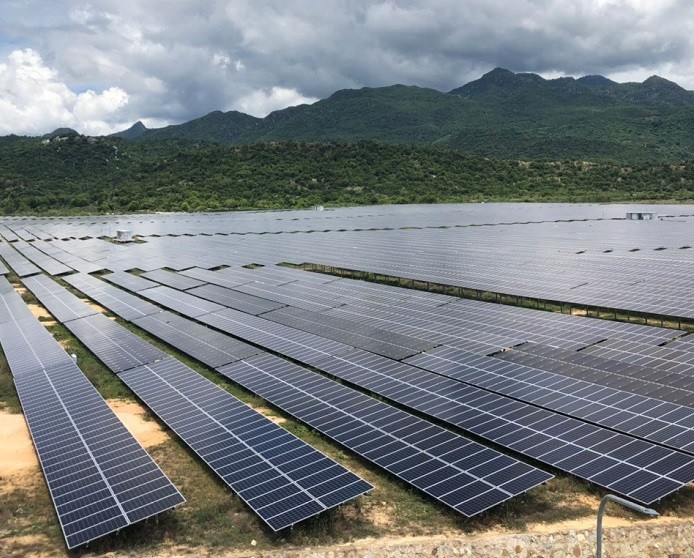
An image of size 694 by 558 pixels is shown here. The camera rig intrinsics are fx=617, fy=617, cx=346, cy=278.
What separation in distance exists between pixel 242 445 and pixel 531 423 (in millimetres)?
8086

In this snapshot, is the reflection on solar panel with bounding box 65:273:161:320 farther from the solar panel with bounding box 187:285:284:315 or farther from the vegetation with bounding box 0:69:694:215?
the vegetation with bounding box 0:69:694:215

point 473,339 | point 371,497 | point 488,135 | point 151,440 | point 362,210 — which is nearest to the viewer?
point 371,497

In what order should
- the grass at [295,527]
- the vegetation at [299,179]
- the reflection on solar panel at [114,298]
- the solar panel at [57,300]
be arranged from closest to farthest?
the grass at [295,527] → the reflection on solar panel at [114,298] → the solar panel at [57,300] → the vegetation at [299,179]

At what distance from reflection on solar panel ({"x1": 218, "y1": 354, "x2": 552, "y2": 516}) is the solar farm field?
0.21ft

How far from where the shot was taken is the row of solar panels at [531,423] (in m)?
14.5

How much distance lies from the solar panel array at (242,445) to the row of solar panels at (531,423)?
433cm

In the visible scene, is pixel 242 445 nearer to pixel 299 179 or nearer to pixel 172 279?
pixel 172 279

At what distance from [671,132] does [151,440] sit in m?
189

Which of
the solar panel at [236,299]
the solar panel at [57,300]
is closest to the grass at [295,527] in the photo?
the solar panel at [236,299]

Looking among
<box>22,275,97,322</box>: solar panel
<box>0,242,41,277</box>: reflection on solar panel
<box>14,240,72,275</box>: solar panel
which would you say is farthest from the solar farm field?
<box>0,242,41,277</box>: reflection on solar panel

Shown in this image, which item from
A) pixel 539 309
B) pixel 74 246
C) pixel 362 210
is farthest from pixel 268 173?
pixel 539 309

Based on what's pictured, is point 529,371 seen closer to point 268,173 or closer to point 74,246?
point 74,246

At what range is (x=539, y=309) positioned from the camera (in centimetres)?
3234

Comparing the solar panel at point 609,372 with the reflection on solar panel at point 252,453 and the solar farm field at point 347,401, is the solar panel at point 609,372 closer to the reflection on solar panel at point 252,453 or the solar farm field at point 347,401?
the solar farm field at point 347,401
